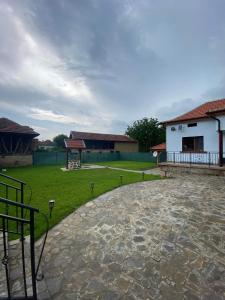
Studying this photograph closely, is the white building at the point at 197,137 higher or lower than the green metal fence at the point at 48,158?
higher

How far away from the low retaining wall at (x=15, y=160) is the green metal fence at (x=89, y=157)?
100 centimetres

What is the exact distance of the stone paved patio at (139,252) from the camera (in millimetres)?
2822

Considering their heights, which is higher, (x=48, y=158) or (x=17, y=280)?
(x=48, y=158)

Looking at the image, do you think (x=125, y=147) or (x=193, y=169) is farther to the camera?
(x=125, y=147)

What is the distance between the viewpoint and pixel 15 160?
21.1m

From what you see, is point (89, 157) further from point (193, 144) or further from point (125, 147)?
point (193, 144)

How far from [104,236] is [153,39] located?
1030 centimetres

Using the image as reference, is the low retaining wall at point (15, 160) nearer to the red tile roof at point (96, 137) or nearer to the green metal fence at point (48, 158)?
the green metal fence at point (48, 158)

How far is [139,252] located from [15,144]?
21685 millimetres

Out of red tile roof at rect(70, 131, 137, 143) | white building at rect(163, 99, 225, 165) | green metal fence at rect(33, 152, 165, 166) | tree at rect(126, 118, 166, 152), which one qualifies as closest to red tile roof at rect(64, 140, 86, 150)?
green metal fence at rect(33, 152, 165, 166)

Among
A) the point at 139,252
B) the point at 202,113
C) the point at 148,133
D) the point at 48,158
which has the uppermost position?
the point at 148,133

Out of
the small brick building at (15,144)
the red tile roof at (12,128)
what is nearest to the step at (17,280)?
the small brick building at (15,144)

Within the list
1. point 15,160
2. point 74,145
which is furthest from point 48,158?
point 74,145

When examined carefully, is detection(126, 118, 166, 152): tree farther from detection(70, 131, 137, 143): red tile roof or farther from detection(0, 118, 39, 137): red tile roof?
detection(0, 118, 39, 137): red tile roof
